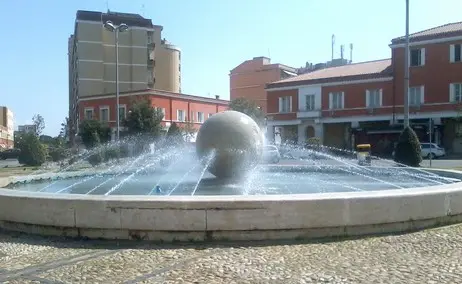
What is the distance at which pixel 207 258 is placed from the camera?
566cm

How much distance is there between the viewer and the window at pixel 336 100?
45844 millimetres

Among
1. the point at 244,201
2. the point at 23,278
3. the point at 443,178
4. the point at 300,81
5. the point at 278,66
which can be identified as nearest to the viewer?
the point at 23,278

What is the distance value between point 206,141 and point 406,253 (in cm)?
602

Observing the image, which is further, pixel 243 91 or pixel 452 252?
pixel 243 91

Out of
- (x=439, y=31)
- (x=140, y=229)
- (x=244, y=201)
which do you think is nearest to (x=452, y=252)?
(x=244, y=201)

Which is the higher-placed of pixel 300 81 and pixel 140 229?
pixel 300 81

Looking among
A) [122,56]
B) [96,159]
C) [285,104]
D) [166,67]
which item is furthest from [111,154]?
[166,67]

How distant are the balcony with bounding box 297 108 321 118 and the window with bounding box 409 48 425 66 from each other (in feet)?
31.3

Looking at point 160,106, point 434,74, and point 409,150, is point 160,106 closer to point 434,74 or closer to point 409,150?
point 434,74

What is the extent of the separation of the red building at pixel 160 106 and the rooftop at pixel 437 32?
21.6m

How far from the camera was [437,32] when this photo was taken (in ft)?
136

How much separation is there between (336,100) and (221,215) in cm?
4136

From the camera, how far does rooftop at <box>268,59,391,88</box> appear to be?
145 ft

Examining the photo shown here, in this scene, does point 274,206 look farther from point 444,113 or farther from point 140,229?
point 444,113
